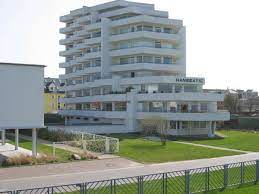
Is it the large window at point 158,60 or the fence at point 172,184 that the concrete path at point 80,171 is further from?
the large window at point 158,60

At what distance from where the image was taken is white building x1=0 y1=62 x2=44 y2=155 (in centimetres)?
3141

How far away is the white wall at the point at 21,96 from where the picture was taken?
31.4 meters

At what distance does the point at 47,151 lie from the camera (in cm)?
3812

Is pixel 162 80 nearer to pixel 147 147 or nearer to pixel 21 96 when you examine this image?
pixel 147 147

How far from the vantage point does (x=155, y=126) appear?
57062 mm

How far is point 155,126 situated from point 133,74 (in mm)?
16715

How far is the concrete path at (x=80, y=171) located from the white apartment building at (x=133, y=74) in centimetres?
2650

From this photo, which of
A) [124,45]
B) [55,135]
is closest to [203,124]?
[124,45]

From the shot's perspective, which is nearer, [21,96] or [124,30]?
[21,96]

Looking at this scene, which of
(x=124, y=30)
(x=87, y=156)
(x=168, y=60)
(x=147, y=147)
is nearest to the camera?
(x=87, y=156)

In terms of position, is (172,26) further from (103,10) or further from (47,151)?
(47,151)

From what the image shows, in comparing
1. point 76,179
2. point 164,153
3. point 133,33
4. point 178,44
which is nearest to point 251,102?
point 178,44

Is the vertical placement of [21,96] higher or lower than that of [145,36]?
lower

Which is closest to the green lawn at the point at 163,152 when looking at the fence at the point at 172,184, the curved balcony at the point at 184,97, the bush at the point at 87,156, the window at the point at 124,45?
the bush at the point at 87,156
